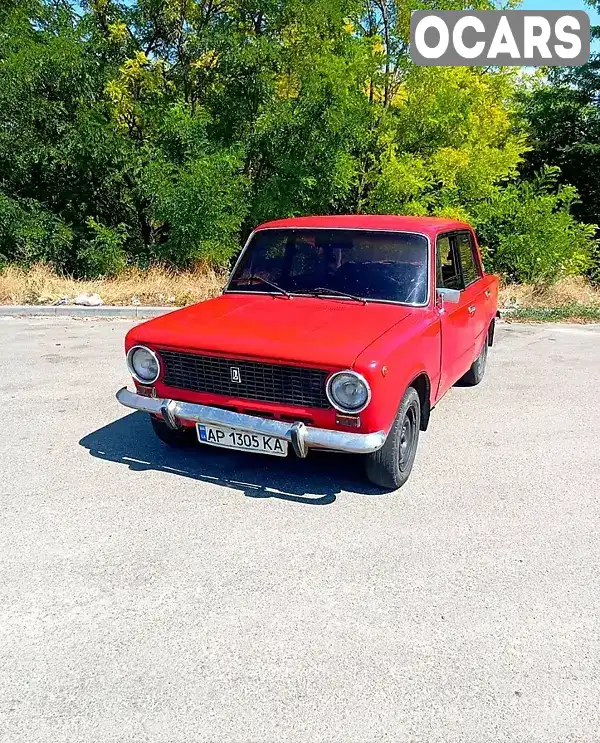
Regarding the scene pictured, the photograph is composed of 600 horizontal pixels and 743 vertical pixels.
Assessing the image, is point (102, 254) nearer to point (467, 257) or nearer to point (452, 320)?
point (467, 257)

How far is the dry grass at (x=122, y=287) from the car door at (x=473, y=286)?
6.13m

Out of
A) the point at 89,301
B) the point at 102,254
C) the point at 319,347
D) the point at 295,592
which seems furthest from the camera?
→ the point at 102,254

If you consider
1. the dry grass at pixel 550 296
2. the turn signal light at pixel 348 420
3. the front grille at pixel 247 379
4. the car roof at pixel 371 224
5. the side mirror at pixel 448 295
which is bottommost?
the dry grass at pixel 550 296

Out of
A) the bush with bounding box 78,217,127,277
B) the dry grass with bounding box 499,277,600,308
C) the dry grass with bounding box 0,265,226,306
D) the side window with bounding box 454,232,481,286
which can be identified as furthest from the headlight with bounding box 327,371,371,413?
the bush with bounding box 78,217,127,277

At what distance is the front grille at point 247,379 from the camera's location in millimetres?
3699

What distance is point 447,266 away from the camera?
198 inches

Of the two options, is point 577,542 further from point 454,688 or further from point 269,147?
point 269,147

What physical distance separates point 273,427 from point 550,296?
377 inches

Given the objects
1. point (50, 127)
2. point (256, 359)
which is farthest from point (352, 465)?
point (50, 127)

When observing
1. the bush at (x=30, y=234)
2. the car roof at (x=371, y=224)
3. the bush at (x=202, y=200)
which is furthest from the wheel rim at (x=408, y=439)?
the bush at (x=30, y=234)

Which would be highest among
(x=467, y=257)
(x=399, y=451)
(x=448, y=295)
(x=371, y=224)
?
(x=371, y=224)

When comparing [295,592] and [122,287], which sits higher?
[122,287]

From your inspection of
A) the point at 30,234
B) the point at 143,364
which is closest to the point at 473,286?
the point at 143,364

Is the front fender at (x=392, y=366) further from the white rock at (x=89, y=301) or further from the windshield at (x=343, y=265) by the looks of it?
the white rock at (x=89, y=301)
